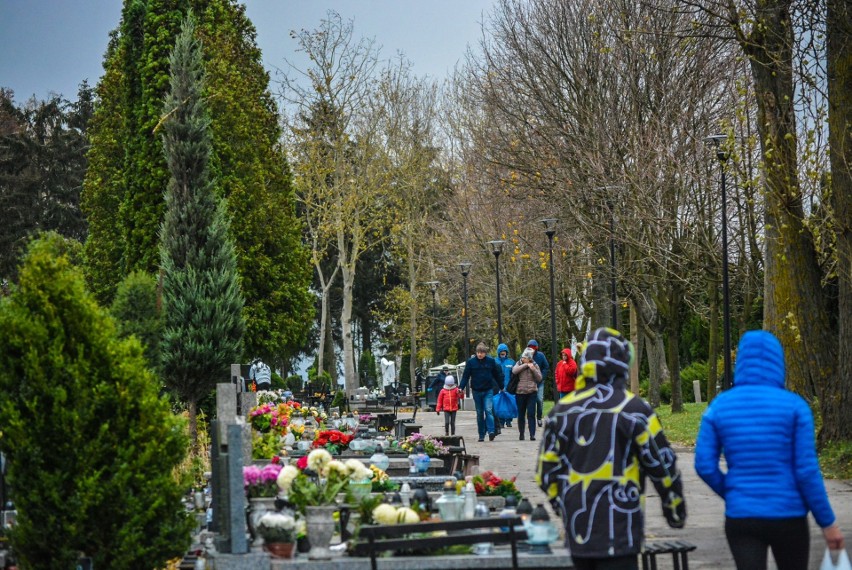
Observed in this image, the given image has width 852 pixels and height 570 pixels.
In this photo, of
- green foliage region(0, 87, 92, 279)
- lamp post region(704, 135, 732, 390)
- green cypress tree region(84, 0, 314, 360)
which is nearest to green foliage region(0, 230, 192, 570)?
lamp post region(704, 135, 732, 390)

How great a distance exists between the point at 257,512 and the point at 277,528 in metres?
1.32

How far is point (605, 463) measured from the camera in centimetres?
629

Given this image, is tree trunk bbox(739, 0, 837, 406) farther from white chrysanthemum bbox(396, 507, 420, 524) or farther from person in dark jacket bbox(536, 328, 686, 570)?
person in dark jacket bbox(536, 328, 686, 570)

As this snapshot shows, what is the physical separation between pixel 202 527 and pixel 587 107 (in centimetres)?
2386

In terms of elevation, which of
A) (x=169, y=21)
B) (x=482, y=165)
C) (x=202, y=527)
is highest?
(x=169, y=21)

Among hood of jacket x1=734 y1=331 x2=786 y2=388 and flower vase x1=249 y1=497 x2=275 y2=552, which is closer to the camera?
hood of jacket x1=734 y1=331 x2=786 y2=388

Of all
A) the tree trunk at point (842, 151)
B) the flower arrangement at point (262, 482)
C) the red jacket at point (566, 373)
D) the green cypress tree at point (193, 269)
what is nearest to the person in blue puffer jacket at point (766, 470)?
the flower arrangement at point (262, 482)

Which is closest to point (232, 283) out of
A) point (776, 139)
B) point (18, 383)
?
point (776, 139)

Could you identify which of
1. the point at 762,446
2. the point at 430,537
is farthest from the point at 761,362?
the point at 430,537

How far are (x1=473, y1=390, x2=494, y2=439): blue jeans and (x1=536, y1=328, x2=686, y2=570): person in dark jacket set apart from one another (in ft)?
58.3

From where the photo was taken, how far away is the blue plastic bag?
2527 cm

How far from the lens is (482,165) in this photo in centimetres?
3984

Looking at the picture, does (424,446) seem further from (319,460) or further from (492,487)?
(319,460)

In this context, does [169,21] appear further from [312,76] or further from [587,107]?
[312,76]
